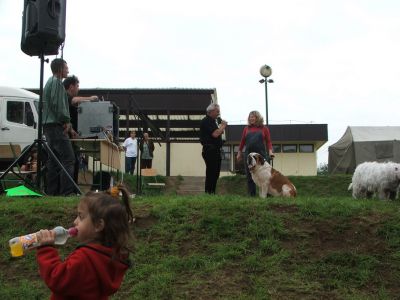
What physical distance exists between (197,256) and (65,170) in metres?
2.79

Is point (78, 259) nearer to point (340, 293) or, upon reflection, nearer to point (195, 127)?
point (340, 293)

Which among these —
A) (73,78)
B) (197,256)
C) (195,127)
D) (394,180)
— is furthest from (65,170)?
(195,127)

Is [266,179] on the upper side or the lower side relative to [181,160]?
lower

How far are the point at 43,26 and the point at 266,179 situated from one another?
4.34 metres

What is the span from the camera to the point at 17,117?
51.0ft

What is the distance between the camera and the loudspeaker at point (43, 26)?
716 cm

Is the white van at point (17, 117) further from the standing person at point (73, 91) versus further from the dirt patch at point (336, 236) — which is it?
the dirt patch at point (336, 236)

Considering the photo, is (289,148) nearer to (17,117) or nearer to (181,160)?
(181,160)

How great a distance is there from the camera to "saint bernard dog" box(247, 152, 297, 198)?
8.97 metres

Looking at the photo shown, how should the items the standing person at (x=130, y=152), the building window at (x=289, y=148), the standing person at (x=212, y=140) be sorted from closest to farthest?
the standing person at (x=212, y=140) < the standing person at (x=130, y=152) < the building window at (x=289, y=148)

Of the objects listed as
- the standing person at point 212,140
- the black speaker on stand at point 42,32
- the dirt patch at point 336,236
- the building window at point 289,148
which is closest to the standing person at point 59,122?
the black speaker on stand at point 42,32

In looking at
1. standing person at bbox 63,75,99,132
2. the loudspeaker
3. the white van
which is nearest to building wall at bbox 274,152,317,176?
the white van

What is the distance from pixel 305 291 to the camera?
4.73 metres

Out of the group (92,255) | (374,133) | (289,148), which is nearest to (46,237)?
(92,255)
